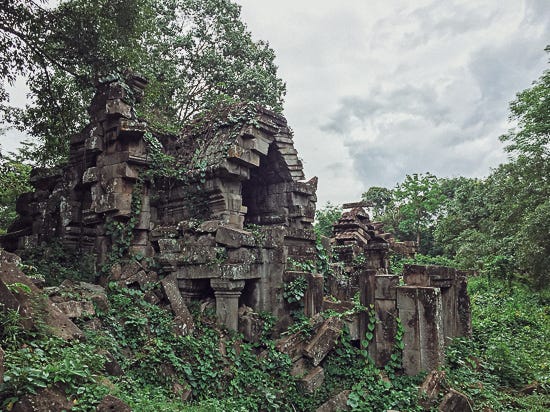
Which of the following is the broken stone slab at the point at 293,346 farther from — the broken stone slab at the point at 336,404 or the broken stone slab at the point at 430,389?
the broken stone slab at the point at 430,389

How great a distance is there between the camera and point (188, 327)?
23.2 feet

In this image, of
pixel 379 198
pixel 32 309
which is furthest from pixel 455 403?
pixel 379 198

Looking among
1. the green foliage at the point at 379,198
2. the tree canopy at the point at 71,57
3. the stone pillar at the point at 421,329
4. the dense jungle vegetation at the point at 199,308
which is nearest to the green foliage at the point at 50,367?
the dense jungle vegetation at the point at 199,308

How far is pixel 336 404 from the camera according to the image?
19.4ft

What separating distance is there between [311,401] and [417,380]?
164 centimetres

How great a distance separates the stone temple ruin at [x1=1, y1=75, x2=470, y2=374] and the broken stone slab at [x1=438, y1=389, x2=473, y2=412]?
58 centimetres

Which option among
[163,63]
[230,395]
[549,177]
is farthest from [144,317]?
[163,63]

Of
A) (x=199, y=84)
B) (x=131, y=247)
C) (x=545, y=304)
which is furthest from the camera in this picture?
(x=199, y=84)

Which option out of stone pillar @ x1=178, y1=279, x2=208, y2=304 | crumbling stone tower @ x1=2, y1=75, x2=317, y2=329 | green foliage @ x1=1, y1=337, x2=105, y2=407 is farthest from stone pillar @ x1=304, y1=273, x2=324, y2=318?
green foliage @ x1=1, y1=337, x2=105, y2=407

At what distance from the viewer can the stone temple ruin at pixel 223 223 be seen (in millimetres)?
6742

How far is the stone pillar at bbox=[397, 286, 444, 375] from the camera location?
611cm

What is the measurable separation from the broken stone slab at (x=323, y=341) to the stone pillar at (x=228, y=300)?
1.54 m

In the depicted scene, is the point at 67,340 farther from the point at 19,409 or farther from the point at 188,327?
the point at 188,327

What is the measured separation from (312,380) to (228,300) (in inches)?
83.6
